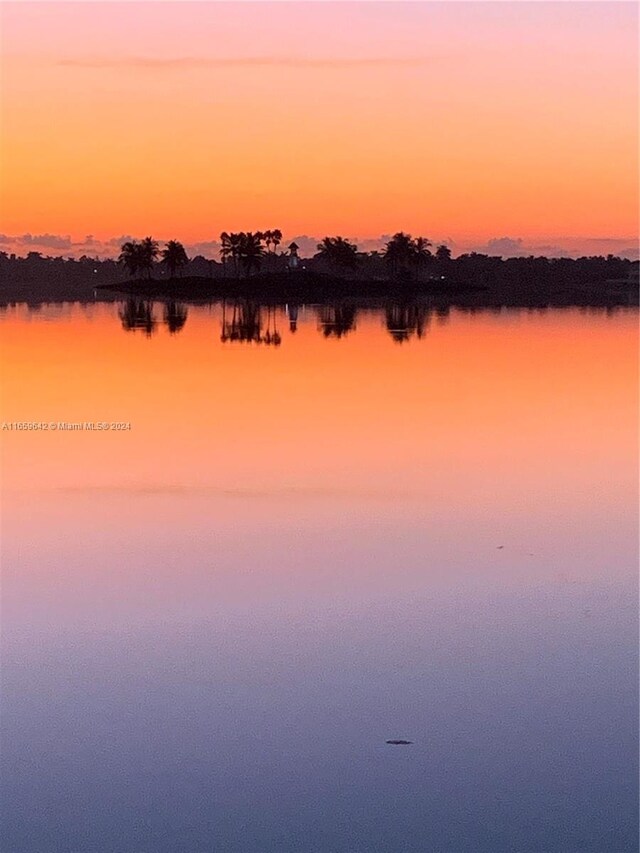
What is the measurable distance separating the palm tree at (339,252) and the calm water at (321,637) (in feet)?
510

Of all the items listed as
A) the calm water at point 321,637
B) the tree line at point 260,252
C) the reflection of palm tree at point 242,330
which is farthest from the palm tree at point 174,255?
the calm water at point 321,637

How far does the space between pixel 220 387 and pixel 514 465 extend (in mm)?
13095

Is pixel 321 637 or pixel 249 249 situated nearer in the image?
pixel 321 637

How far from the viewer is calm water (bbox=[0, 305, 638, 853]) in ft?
24.4

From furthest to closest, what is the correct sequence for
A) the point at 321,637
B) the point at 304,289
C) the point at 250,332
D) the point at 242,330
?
the point at 304,289, the point at 242,330, the point at 250,332, the point at 321,637

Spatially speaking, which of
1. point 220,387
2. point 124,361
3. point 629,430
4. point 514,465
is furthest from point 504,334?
point 514,465

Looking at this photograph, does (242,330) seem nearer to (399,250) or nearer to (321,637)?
(321,637)

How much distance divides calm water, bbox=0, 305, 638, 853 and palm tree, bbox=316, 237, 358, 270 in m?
155

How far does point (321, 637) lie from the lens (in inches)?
415

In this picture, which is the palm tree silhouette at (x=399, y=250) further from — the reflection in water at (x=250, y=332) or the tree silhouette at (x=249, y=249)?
the reflection in water at (x=250, y=332)

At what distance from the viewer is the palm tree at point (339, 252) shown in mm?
178125

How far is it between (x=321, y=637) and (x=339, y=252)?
556ft


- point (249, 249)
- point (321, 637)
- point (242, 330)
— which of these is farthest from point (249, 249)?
point (321, 637)

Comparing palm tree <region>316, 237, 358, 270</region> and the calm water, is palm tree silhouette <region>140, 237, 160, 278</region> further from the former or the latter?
the calm water
